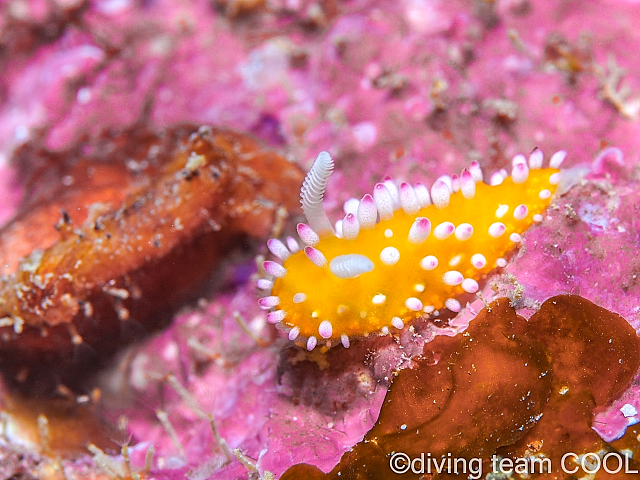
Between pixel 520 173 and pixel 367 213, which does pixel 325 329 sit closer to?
pixel 367 213

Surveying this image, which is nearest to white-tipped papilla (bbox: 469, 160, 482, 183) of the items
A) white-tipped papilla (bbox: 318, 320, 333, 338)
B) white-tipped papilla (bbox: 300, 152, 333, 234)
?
white-tipped papilla (bbox: 300, 152, 333, 234)

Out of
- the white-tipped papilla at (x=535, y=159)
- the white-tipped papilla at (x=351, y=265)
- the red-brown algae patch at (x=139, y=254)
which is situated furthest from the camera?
the red-brown algae patch at (x=139, y=254)

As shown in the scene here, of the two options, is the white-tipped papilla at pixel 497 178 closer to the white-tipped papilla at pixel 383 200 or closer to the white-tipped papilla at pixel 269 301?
the white-tipped papilla at pixel 383 200

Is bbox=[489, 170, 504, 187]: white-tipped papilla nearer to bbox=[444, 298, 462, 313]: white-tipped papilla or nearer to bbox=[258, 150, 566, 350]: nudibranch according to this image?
bbox=[258, 150, 566, 350]: nudibranch

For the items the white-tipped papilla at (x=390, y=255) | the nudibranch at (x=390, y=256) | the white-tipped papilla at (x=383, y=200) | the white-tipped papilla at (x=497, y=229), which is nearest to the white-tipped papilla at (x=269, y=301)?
the nudibranch at (x=390, y=256)

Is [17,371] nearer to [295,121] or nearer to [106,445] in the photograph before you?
[106,445]

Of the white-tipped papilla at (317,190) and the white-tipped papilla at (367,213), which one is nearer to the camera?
the white-tipped papilla at (317,190)

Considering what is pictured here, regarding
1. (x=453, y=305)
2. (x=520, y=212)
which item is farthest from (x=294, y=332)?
(x=520, y=212)

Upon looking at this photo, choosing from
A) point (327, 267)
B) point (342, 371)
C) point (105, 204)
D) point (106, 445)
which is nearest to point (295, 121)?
point (105, 204)
